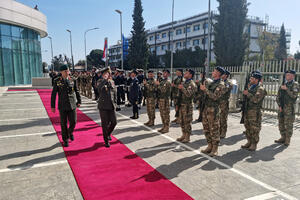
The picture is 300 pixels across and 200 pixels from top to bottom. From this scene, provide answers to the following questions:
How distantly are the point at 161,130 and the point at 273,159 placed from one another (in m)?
3.30

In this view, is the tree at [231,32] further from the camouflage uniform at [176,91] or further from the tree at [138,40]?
the camouflage uniform at [176,91]

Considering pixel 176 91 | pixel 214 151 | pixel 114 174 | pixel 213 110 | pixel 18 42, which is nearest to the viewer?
pixel 114 174

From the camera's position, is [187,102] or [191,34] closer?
[187,102]

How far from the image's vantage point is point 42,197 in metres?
3.35

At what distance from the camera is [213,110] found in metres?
5.02

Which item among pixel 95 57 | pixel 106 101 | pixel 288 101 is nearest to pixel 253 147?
pixel 288 101

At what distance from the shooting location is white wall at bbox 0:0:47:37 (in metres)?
25.2

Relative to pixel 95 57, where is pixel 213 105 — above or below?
below

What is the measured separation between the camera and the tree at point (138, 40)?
43000 millimetres

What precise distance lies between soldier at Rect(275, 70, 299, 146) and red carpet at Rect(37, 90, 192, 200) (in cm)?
404

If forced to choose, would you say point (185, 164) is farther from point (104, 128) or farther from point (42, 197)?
point (42, 197)

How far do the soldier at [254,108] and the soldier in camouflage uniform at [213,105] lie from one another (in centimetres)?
106

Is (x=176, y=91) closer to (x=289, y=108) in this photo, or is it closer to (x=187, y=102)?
(x=187, y=102)

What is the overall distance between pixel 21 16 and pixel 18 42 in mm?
3356
